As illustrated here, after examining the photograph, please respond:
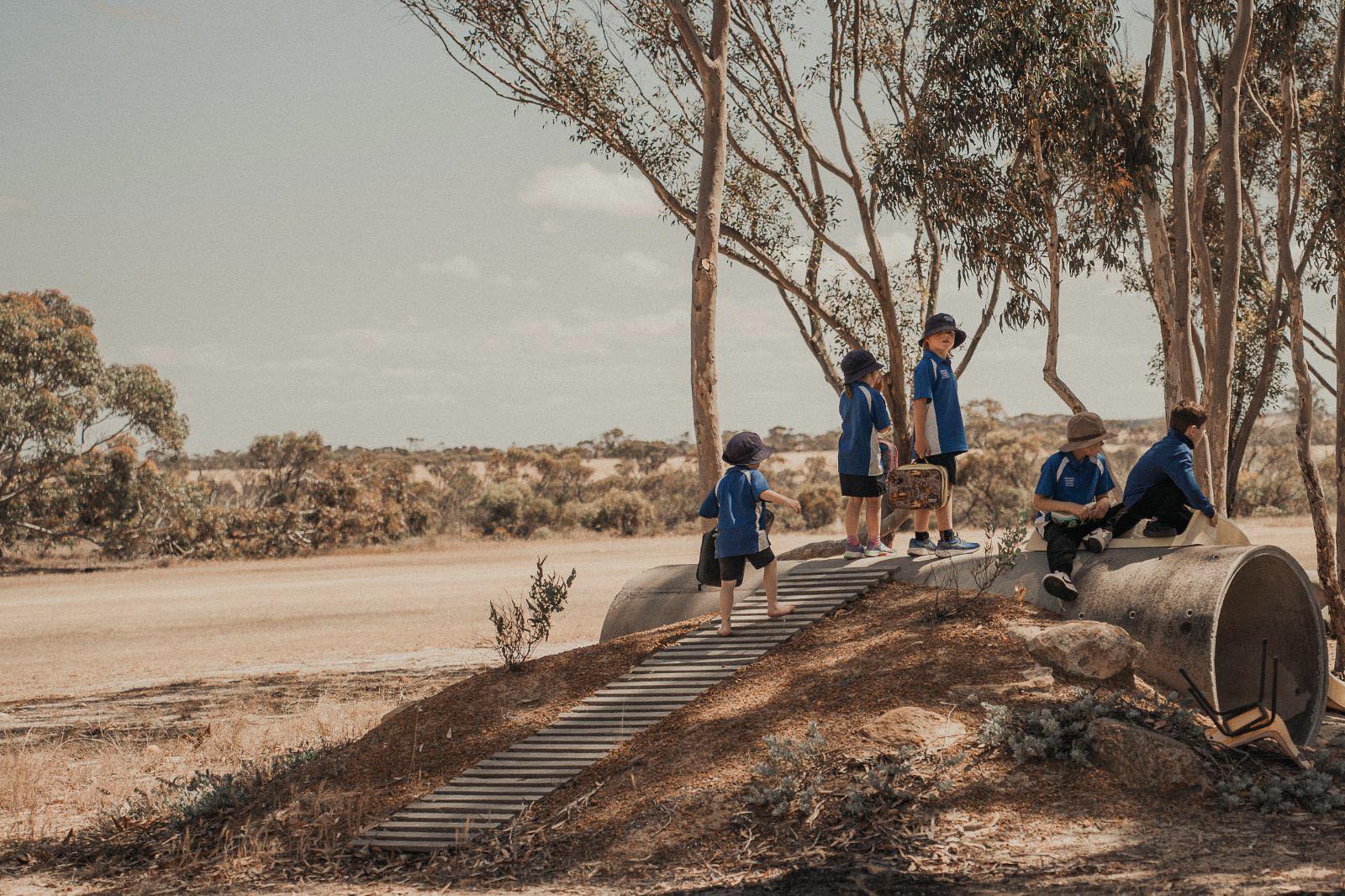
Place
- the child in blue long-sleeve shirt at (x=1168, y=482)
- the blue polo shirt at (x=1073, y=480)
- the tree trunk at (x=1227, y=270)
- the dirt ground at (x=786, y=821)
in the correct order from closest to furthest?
1. the dirt ground at (x=786, y=821)
2. the child in blue long-sleeve shirt at (x=1168, y=482)
3. the blue polo shirt at (x=1073, y=480)
4. the tree trunk at (x=1227, y=270)

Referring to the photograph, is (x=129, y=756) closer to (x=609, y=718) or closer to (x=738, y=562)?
(x=609, y=718)

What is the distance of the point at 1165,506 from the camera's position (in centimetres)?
817

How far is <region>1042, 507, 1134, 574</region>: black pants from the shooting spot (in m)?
8.18

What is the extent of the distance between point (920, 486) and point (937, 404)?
623 mm

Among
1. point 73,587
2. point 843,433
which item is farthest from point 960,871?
point 73,587

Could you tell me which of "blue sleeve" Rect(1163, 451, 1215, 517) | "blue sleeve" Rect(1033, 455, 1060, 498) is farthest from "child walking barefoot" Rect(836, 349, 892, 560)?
"blue sleeve" Rect(1163, 451, 1215, 517)

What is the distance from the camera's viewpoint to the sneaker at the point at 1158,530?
26.6 feet

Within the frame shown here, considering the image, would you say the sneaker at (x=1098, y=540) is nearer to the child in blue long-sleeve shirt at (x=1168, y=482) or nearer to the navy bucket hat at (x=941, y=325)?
the child in blue long-sleeve shirt at (x=1168, y=482)

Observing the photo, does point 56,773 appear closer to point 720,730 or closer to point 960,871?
point 720,730

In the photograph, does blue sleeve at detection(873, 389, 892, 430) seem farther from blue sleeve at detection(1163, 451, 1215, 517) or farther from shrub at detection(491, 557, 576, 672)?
shrub at detection(491, 557, 576, 672)

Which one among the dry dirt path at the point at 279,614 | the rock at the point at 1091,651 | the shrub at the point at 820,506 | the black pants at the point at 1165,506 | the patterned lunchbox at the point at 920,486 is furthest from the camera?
the shrub at the point at 820,506

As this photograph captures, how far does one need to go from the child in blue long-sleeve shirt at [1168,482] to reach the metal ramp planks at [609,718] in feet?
5.92

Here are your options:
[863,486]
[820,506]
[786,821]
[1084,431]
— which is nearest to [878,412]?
[863,486]

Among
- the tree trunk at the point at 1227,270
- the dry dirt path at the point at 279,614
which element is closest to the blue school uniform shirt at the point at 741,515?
the tree trunk at the point at 1227,270
